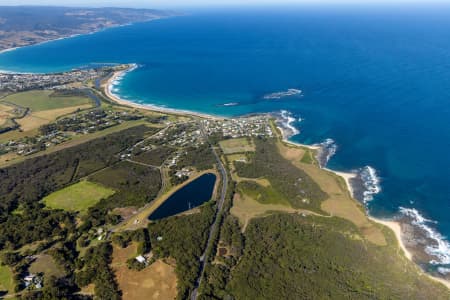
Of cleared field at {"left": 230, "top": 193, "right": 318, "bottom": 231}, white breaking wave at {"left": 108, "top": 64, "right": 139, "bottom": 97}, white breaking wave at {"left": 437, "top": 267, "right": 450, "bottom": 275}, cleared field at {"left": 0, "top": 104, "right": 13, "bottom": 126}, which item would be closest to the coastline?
white breaking wave at {"left": 437, "top": 267, "right": 450, "bottom": 275}

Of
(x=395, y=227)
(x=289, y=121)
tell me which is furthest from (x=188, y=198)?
(x=289, y=121)

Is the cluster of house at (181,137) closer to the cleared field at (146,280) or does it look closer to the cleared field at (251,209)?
the cleared field at (251,209)

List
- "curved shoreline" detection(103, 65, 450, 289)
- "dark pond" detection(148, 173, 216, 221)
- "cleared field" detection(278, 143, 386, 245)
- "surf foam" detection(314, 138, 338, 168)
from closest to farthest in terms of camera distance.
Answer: "curved shoreline" detection(103, 65, 450, 289)
"cleared field" detection(278, 143, 386, 245)
"dark pond" detection(148, 173, 216, 221)
"surf foam" detection(314, 138, 338, 168)

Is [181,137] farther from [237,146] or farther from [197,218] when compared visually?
[197,218]

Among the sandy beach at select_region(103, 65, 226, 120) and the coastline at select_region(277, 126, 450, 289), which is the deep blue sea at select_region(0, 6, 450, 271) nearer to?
the coastline at select_region(277, 126, 450, 289)

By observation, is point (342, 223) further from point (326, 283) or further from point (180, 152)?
point (180, 152)

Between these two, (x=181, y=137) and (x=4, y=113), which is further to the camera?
(x=4, y=113)
